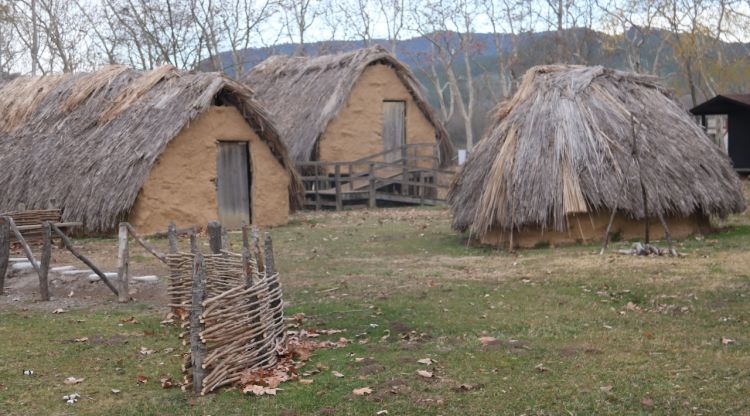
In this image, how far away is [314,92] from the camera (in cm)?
2791

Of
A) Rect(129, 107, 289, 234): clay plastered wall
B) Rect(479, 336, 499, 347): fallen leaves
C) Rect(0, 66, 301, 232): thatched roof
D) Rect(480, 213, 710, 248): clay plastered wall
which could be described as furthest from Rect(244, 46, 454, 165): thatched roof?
Rect(479, 336, 499, 347): fallen leaves

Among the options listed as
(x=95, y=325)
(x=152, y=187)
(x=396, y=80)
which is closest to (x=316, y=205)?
(x=396, y=80)

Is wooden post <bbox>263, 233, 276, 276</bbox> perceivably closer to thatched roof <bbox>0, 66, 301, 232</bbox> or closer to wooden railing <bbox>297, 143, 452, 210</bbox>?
thatched roof <bbox>0, 66, 301, 232</bbox>

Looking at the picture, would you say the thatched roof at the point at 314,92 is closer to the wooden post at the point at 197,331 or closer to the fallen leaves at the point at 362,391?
the wooden post at the point at 197,331

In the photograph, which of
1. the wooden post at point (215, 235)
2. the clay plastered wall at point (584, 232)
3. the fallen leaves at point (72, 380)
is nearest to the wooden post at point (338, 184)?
the clay plastered wall at point (584, 232)

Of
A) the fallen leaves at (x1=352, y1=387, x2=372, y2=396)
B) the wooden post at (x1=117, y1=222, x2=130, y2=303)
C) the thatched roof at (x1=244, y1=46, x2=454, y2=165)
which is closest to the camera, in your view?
the fallen leaves at (x1=352, y1=387, x2=372, y2=396)

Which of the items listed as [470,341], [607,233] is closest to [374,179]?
[607,233]

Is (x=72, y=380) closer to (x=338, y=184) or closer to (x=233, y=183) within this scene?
(x=233, y=183)

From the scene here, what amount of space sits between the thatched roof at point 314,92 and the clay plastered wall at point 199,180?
4.03 metres

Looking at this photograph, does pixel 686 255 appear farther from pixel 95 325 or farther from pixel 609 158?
pixel 95 325

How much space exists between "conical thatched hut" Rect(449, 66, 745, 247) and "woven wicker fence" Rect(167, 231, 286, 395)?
23.7ft

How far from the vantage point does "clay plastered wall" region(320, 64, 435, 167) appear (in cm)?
2720

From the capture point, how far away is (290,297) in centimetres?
1217

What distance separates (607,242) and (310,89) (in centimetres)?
1472
